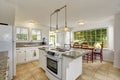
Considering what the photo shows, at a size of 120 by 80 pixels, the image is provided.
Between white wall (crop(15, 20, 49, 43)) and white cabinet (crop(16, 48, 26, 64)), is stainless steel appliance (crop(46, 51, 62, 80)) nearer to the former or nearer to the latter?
white cabinet (crop(16, 48, 26, 64))

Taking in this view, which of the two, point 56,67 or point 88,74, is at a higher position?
point 56,67

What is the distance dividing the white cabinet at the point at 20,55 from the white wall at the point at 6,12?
186 centimetres

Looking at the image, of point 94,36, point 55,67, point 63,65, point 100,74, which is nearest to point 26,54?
point 55,67

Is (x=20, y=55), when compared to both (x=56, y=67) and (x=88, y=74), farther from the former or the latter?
(x=88, y=74)

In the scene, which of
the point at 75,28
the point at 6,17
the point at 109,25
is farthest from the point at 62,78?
the point at 75,28

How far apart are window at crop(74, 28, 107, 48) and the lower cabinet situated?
137 inches

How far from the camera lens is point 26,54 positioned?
14.6 ft

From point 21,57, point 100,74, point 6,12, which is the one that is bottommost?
point 100,74

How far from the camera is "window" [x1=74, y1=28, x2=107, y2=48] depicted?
514cm

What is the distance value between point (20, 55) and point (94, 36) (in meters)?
4.59

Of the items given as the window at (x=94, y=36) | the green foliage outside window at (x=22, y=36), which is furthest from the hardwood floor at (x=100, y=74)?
the green foliage outside window at (x=22, y=36)

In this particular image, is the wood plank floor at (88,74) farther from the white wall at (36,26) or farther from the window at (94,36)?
the white wall at (36,26)

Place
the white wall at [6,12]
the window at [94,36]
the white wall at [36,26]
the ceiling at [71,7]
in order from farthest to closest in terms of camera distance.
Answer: the window at [94,36] → the white wall at [36,26] → the white wall at [6,12] → the ceiling at [71,7]

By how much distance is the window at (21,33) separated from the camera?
188 inches
